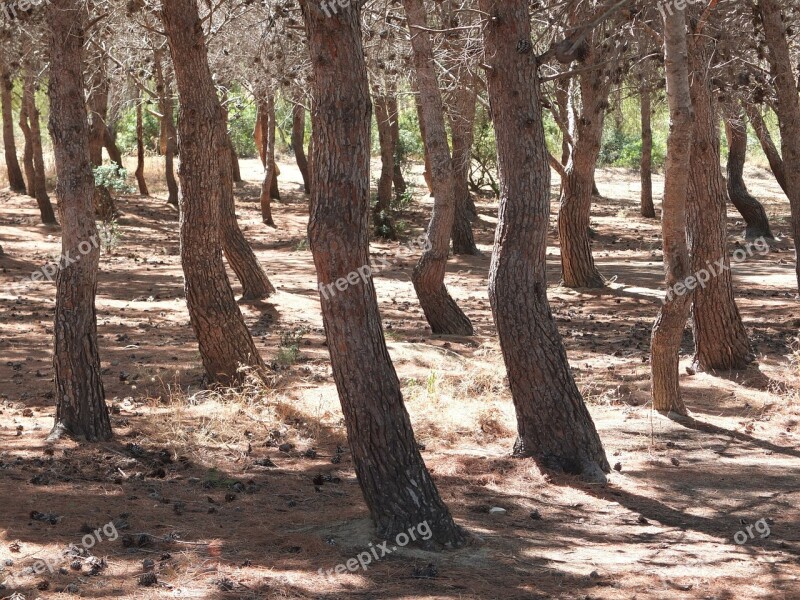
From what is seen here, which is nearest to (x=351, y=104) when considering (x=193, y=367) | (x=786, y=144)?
(x=193, y=367)

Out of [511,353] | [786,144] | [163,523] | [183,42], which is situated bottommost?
[163,523]

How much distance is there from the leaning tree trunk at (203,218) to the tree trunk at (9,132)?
34.6 ft

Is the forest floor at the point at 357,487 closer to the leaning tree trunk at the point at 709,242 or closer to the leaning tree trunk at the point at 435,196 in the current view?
the leaning tree trunk at the point at 709,242

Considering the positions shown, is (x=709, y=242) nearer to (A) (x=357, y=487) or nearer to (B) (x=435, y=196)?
(B) (x=435, y=196)

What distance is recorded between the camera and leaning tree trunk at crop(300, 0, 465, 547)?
192 inches

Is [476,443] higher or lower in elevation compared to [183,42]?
lower

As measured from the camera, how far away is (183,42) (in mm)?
8625

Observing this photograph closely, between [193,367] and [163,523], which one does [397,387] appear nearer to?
[163,523]

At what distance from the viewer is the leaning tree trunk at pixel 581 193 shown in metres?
14.3

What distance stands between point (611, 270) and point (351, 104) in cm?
1349

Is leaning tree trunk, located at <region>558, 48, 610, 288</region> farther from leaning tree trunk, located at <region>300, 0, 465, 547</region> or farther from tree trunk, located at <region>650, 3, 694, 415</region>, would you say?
leaning tree trunk, located at <region>300, 0, 465, 547</region>

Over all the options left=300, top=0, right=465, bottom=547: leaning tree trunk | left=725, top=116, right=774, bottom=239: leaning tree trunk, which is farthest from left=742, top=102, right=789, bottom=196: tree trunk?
left=300, top=0, right=465, bottom=547: leaning tree trunk

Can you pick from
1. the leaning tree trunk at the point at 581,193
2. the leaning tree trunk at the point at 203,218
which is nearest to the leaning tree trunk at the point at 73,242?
the leaning tree trunk at the point at 203,218

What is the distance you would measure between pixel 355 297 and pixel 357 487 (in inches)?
78.6
